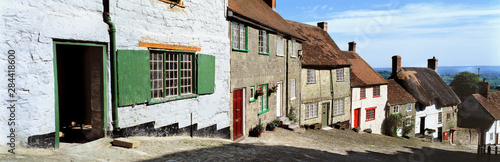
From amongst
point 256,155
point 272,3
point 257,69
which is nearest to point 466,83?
point 272,3

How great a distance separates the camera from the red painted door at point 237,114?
12.3 metres

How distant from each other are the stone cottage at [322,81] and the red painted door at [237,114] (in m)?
7.67

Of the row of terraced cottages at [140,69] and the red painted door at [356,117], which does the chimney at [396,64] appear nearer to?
the red painted door at [356,117]

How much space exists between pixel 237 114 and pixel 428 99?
2684 cm

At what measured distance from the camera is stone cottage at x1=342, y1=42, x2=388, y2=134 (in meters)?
26.5

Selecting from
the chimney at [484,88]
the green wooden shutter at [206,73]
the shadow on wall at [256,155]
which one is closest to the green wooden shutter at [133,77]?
the shadow on wall at [256,155]

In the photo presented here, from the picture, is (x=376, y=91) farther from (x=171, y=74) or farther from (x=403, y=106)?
(x=171, y=74)

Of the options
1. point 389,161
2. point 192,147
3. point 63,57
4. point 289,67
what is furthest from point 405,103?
point 63,57

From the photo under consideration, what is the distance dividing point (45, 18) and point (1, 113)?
184 cm

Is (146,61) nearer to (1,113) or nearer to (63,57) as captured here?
(63,57)

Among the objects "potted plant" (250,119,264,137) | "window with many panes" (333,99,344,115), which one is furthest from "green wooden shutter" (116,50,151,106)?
"window with many panes" (333,99,344,115)

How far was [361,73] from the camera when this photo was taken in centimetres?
2830

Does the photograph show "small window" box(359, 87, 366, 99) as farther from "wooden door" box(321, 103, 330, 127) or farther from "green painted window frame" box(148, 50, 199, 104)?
"green painted window frame" box(148, 50, 199, 104)

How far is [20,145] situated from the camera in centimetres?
580
